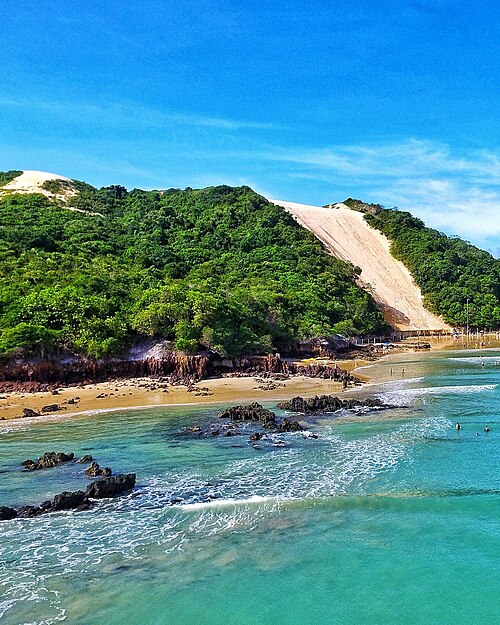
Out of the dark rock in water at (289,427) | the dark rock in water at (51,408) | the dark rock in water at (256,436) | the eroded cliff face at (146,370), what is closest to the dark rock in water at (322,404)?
the dark rock in water at (289,427)

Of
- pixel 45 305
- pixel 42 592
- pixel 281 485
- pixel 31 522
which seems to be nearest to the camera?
pixel 42 592

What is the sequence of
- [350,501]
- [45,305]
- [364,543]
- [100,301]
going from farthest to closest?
1. [100,301]
2. [45,305]
3. [350,501]
4. [364,543]

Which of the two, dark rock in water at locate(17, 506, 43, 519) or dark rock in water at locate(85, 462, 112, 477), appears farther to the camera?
dark rock in water at locate(85, 462, 112, 477)

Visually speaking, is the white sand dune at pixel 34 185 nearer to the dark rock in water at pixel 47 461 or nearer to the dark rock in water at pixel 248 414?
the dark rock in water at pixel 248 414

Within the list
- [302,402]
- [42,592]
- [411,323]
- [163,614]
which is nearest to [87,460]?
[42,592]

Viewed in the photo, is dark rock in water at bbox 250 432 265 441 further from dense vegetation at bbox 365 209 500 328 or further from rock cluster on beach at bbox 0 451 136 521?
dense vegetation at bbox 365 209 500 328

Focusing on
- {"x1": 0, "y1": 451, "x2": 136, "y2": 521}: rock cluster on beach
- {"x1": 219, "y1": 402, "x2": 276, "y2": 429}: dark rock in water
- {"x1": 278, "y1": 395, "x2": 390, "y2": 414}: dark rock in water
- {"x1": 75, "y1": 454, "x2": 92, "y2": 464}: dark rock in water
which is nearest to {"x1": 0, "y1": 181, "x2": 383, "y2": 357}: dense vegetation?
{"x1": 278, "y1": 395, "x2": 390, "y2": 414}: dark rock in water

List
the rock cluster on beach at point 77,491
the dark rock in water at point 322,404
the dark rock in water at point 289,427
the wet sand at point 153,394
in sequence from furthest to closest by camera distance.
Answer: the wet sand at point 153,394, the dark rock in water at point 322,404, the dark rock in water at point 289,427, the rock cluster on beach at point 77,491

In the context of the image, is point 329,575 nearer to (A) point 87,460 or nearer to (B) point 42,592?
(B) point 42,592
